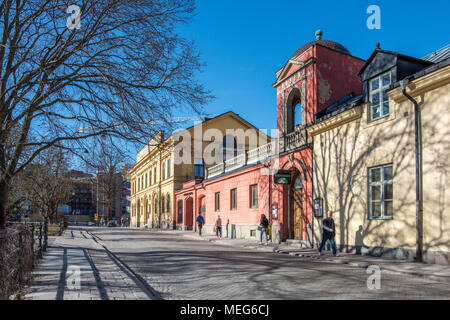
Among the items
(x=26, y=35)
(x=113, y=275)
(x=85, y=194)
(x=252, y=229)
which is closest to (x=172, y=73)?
(x=26, y=35)

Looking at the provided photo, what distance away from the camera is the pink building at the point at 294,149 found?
18.8 m

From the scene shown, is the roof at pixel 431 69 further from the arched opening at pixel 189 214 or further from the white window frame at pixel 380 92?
the arched opening at pixel 189 214

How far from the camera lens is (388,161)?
45.2 feet

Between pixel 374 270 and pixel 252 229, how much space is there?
44.6 feet

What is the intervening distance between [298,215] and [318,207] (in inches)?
96.4

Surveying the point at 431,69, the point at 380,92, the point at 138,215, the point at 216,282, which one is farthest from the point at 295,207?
the point at 138,215

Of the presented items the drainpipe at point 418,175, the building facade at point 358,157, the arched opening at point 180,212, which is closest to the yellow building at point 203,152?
the arched opening at point 180,212

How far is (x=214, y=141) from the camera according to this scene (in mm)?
43719

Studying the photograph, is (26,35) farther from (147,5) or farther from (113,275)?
(113,275)

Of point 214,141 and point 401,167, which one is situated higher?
point 214,141

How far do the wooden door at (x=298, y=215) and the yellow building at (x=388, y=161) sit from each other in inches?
73.6

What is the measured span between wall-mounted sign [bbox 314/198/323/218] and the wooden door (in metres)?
1.72

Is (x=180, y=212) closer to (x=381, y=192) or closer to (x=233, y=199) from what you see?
(x=233, y=199)

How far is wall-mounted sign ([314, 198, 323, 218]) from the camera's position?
1725cm
